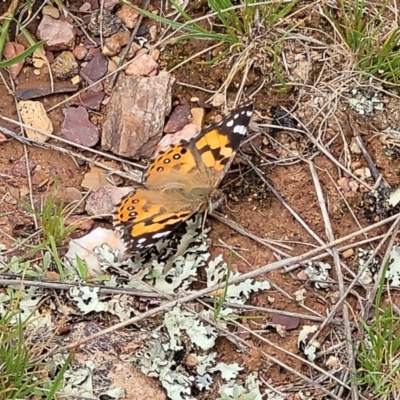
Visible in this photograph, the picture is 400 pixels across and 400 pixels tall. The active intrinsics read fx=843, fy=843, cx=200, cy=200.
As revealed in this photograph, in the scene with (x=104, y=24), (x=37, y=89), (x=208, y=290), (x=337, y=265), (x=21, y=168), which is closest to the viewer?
(x=208, y=290)

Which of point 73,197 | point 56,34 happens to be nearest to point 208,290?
point 73,197

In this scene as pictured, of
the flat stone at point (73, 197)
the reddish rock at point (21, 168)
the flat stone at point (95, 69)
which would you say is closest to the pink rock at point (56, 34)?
the flat stone at point (95, 69)

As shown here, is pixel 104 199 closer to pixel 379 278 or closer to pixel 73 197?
pixel 73 197

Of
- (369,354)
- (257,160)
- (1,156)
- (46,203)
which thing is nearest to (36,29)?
(1,156)

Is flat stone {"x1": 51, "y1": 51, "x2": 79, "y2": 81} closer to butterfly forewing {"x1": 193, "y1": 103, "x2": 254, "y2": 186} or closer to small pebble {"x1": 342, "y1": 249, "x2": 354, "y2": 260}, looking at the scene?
butterfly forewing {"x1": 193, "y1": 103, "x2": 254, "y2": 186}

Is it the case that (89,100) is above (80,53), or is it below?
below

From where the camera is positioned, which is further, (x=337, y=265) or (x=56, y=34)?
(x=56, y=34)

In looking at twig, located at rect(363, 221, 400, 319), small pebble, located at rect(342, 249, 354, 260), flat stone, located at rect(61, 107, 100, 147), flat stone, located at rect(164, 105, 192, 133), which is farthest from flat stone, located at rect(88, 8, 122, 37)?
twig, located at rect(363, 221, 400, 319)
